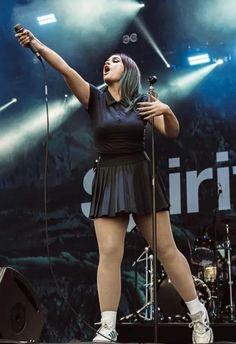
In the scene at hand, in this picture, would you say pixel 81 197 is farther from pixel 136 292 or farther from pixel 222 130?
pixel 222 130

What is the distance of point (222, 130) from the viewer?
6.30 m

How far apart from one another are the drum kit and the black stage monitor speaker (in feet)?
8.29

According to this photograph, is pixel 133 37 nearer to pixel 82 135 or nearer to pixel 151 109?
pixel 82 135

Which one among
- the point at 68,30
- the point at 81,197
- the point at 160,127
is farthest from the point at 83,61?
the point at 160,127

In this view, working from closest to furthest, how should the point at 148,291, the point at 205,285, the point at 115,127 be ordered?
the point at 115,127 < the point at 205,285 < the point at 148,291

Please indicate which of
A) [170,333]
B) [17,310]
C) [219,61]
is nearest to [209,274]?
[170,333]

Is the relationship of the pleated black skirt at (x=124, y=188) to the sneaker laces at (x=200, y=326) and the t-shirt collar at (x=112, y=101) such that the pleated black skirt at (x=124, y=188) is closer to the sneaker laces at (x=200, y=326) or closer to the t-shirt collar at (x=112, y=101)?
the t-shirt collar at (x=112, y=101)

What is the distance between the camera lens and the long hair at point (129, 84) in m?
2.99

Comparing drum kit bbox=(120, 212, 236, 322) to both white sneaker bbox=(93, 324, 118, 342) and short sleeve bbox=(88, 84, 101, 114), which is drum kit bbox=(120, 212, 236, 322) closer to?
white sneaker bbox=(93, 324, 118, 342)

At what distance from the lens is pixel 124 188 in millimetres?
2840

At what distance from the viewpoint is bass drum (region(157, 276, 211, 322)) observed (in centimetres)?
521

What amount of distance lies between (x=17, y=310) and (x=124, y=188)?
0.80 meters

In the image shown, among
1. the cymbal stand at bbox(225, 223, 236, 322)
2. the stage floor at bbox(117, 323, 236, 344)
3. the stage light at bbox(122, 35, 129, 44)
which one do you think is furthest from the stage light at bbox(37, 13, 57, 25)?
the stage floor at bbox(117, 323, 236, 344)

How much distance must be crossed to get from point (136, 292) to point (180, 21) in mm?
3243
